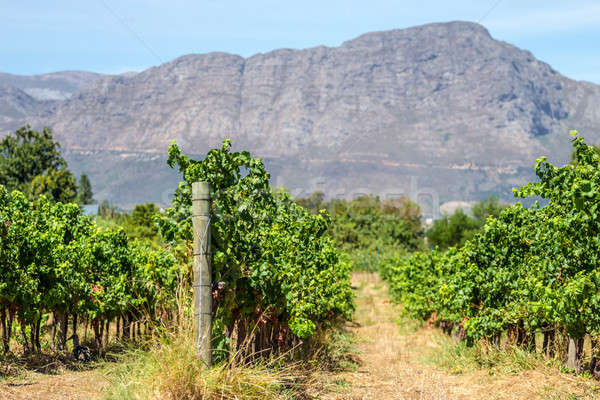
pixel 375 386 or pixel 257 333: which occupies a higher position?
pixel 257 333

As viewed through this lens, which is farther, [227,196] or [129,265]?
[129,265]

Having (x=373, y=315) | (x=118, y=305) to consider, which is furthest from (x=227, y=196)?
(x=373, y=315)

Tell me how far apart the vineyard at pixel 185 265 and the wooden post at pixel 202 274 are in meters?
0.34

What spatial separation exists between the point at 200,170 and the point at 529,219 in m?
4.61

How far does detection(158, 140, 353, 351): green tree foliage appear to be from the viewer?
6.29 metres

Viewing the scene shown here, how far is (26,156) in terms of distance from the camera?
54.2 metres

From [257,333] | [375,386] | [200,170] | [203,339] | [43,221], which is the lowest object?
[375,386]

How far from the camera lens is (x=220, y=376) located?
530 cm

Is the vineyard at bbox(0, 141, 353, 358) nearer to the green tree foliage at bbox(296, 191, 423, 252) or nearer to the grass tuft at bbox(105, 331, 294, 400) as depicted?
the grass tuft at bbox(105, 331, 294, 400)

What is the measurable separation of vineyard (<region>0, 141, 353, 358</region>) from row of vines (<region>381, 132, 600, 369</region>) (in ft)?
7.34

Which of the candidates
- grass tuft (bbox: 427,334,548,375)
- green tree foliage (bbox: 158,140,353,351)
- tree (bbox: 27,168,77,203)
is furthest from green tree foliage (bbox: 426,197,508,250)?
green tree foliage (bbox: 158,140,353,351)

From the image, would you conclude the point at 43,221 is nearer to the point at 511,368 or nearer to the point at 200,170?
the point at 200,170

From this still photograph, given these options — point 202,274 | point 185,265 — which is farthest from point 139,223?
point 202,274

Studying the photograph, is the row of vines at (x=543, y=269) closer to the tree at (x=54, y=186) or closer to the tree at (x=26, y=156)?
the tree at (x=54, y=186)
